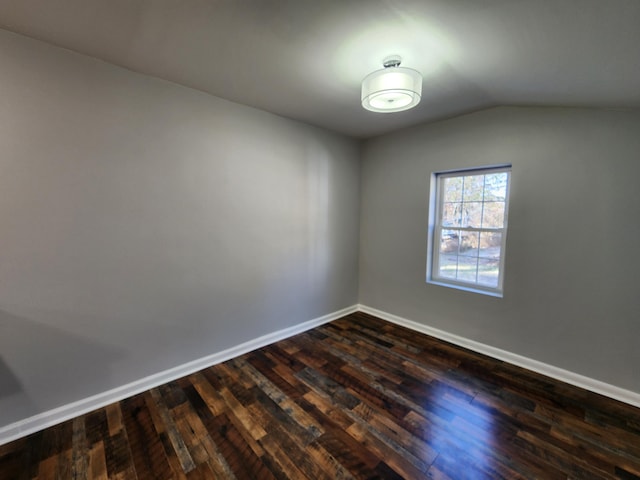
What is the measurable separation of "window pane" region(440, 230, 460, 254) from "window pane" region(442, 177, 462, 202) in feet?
1.22

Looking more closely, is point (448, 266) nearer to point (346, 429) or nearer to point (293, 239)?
point (293, 239)

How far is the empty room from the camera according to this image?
1.50 metres

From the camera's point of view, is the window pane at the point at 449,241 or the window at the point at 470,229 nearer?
the window at the point at 470,229

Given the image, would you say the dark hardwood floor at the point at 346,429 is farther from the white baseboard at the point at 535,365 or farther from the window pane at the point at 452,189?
the window pane at the point at 452,189

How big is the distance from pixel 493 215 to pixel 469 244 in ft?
1.27

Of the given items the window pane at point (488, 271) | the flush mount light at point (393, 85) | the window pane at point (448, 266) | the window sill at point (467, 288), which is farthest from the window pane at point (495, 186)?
the flush mount light at point (393, 85)

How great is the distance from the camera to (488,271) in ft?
9.34

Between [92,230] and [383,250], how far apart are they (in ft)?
9.79

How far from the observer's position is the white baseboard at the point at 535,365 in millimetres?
2098

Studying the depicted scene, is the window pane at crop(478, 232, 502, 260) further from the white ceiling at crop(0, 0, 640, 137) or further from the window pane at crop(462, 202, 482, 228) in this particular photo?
the white ceiling at crop(0, 0, 640, 137)

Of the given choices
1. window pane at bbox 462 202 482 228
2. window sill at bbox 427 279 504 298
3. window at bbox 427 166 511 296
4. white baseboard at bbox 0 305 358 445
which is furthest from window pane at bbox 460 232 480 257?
white baseboard at bbox 0 305 358 445

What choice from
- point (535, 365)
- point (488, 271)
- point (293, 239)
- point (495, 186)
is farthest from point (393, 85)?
point (535, 365)

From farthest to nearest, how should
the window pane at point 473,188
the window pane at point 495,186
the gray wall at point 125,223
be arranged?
the window pane at point 473,188
the window pane at point 495,186
the gray wall at point 125,223

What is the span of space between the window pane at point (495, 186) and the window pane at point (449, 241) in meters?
0.50
